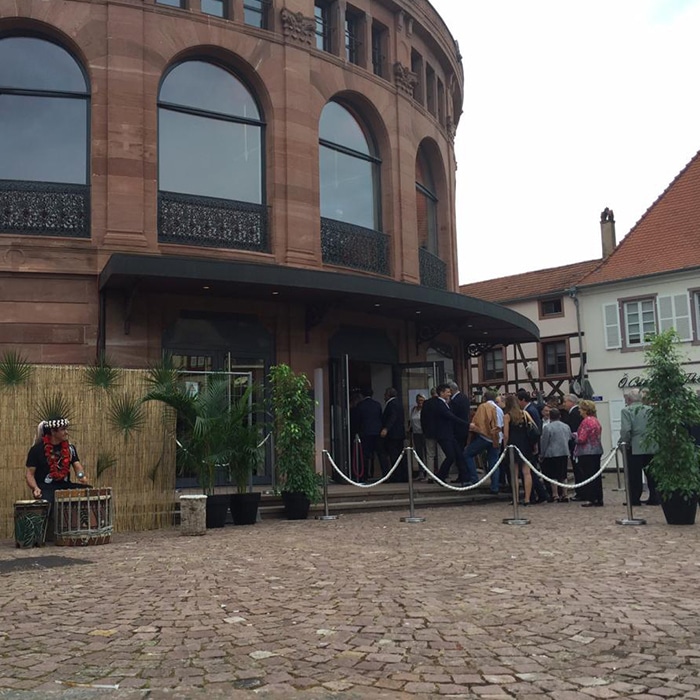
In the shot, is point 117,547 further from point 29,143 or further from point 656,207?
point 656,207

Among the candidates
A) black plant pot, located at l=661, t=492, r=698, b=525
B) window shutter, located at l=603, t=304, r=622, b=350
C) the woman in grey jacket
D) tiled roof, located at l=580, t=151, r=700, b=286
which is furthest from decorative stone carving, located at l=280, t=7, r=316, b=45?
window shutter, located at l=603, t=304, r=622, b=350

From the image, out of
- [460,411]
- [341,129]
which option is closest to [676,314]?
[341,129]

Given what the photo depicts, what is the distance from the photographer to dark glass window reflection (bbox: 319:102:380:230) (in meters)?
18.7

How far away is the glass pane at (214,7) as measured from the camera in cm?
1742

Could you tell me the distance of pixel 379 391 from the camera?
768 inches

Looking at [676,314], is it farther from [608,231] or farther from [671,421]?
[671,421]

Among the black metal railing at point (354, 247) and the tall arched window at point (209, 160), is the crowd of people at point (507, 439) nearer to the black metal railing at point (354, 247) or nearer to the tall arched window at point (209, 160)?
the black metal railing at point (354, 247)

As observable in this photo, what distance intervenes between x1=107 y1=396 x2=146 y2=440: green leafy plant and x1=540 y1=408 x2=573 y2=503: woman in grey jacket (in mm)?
6973

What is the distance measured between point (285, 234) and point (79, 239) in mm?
4004

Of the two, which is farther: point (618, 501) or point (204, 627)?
point (618, 501)

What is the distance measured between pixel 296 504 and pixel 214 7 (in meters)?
10.6

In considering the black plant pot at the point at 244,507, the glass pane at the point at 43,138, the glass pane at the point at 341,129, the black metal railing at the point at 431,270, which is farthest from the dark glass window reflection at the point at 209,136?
the black plant pot at the point at 244,507

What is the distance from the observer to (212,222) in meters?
16.4

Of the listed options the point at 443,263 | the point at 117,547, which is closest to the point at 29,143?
the point at 117,547
